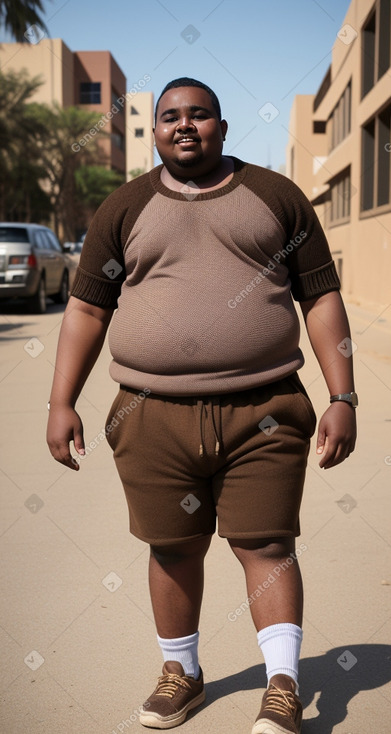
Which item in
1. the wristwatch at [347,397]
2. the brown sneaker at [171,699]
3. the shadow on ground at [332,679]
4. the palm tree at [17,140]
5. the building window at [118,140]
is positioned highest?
the building window at [118,140]

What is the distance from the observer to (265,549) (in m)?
2.91

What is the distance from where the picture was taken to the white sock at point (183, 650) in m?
3.16

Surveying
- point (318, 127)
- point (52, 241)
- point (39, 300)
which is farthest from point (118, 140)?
point (39, 300)

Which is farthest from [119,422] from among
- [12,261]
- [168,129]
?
[12,261]

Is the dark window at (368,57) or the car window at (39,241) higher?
the dark window at (368,57)

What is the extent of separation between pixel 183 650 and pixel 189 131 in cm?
155

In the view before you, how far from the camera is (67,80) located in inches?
3342

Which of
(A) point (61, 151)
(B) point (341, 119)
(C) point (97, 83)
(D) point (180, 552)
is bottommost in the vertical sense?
(D) point (180, 552)

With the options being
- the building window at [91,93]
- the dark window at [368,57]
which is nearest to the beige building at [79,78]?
the building window at [91,93]

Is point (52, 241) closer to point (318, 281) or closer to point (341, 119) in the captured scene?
point (341, 119)

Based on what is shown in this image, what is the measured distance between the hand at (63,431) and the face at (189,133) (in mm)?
783

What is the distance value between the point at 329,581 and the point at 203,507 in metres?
1.56

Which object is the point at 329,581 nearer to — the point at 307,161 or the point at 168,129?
the point at 168,129

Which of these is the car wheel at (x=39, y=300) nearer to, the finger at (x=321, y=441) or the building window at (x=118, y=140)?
the finger at (x=321, y=441)
